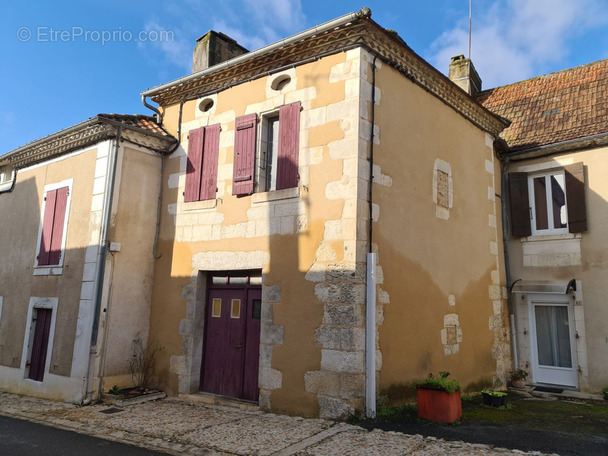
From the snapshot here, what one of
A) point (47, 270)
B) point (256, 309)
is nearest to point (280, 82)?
point (256, 309)

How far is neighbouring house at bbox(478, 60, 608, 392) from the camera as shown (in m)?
8.46

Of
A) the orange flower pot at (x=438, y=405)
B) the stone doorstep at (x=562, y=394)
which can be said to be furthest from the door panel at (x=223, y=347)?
the stone doorstep at (x=562, y=394)

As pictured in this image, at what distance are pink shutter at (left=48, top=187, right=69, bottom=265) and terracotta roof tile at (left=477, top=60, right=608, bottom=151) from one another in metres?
8.84

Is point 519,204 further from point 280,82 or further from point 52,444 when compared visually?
point 52,444

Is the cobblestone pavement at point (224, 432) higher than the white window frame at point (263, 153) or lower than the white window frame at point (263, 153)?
lower

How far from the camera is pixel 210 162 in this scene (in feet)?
25.5

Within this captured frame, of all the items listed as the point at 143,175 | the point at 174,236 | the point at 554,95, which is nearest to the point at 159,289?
the point at 174,236

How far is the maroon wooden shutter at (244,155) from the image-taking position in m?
7.14

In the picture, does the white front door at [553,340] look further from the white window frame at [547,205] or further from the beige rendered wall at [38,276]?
the beige rendered wall at [38,276]

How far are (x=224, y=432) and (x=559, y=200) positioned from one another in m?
7.61

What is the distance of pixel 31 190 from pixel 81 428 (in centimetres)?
551

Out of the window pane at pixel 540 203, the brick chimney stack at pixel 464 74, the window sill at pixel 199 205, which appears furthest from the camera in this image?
the brick chimney stack at pixel 464 74

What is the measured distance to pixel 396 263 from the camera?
6527 millimetres

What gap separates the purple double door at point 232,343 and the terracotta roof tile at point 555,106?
6558mm
